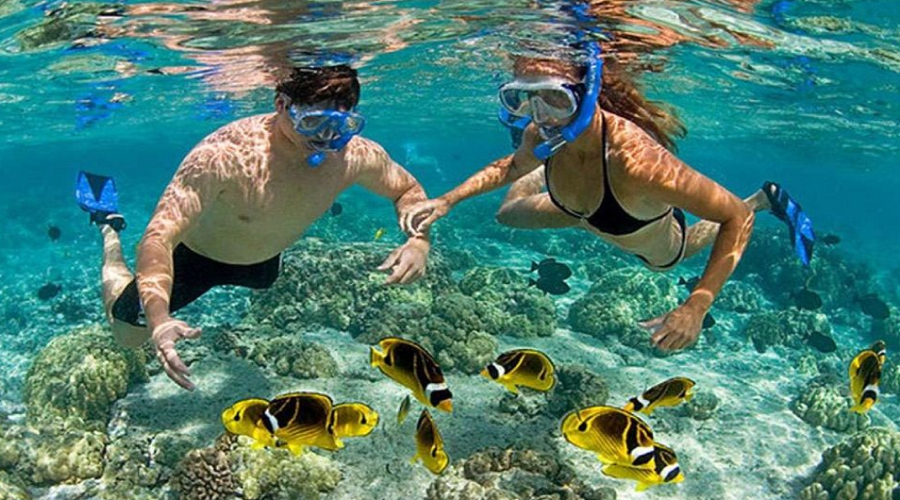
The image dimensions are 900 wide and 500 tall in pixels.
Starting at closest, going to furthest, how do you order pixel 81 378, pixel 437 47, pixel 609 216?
pixel 609 216
pixel 81 378
pixel 437 47

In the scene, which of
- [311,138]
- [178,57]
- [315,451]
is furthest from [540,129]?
[178,57]

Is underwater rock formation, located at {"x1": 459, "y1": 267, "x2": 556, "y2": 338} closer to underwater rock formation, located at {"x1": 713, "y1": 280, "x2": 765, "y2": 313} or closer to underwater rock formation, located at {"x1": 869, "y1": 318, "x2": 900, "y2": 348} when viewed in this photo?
underwater rock formation, located at {"x1": 713, "y1": 280, "x2": 765, "y2": 313}

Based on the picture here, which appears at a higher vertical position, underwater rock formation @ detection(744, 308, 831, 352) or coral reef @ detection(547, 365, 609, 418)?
coral reef @ detection(547, 365, 609, 418)

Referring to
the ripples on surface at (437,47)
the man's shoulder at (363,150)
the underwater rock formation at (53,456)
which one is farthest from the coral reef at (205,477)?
the ripples on surface at (437,47)

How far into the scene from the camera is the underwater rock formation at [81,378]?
8352 millimetres

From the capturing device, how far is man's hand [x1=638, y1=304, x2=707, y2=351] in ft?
12.6

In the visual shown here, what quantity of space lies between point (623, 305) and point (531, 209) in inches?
317

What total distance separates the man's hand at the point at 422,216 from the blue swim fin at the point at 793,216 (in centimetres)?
430

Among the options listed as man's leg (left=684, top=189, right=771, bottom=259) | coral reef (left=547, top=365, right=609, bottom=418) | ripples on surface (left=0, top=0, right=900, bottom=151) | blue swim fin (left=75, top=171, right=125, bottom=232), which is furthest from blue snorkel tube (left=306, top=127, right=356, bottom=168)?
blue swim fin (left=75, top=171, right=125, bottom=232)

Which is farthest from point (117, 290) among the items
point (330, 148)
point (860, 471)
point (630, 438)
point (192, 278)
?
point (860, 471)

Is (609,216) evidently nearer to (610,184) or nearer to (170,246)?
(610,184)

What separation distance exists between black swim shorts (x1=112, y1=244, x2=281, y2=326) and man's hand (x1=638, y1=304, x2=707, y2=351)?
4.92 m

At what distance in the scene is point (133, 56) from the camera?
14805mm

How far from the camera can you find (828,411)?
32.8ft
